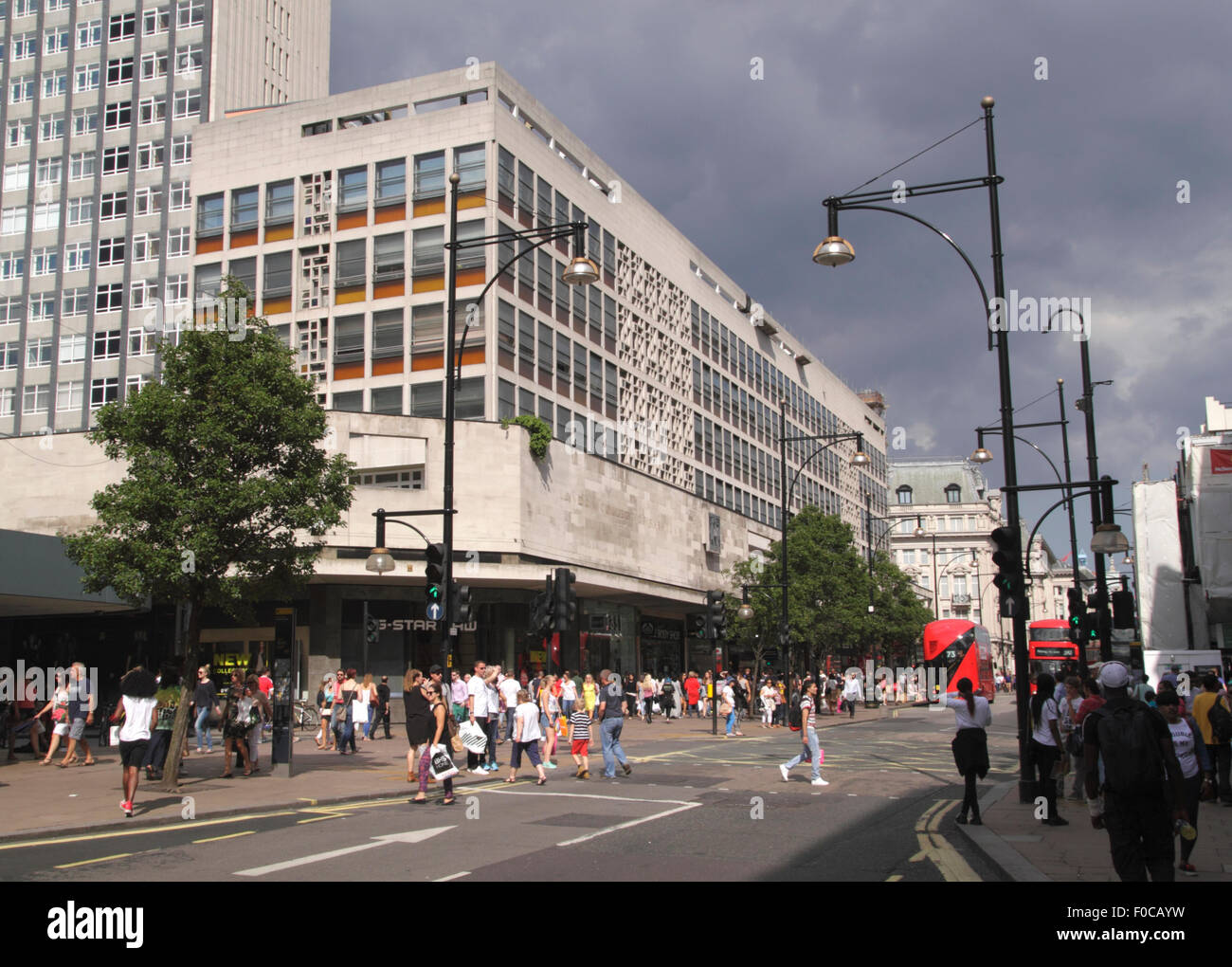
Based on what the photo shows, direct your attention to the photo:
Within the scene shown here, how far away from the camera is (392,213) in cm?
4281

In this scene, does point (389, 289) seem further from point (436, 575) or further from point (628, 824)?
point (628, 824)

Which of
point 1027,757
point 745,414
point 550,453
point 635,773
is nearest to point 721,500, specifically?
point 745,414

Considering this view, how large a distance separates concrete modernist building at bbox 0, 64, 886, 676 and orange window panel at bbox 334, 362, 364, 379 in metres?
0.13

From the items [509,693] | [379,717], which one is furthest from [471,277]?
[509,693]

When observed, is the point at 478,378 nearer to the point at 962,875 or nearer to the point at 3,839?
the point at 3,839

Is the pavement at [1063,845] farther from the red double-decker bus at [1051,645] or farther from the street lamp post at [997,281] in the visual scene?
the red double-decker bus at [1051,645]

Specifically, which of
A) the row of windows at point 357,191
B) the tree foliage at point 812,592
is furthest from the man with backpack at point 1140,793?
the tree foliage at point 812,592

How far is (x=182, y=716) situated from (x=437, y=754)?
4711 mm

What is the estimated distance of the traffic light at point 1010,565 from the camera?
559 inches

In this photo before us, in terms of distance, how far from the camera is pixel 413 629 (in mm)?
38188

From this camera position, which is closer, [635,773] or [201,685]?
[635,773]

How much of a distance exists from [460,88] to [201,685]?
96.5 ft

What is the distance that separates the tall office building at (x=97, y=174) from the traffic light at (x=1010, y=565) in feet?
162

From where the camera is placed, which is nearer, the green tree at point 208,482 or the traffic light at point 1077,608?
the green tree at point 208,482
